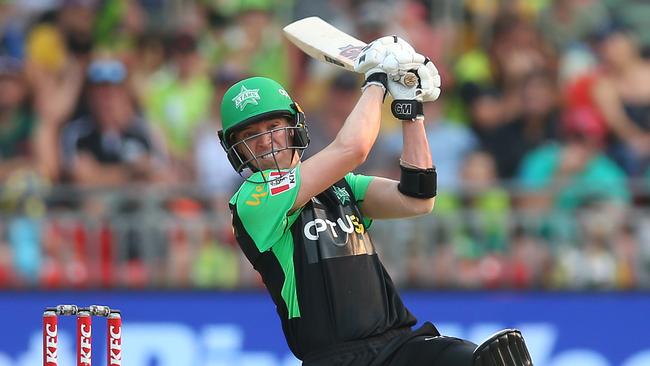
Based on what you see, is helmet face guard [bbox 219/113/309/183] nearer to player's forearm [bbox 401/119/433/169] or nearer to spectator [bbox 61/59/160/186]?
player's forearm [bbox 401/119/433/169]

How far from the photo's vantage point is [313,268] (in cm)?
549

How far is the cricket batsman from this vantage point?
5.43m

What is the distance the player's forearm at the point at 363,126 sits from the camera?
548cm

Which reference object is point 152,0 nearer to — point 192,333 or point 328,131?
point 328,131

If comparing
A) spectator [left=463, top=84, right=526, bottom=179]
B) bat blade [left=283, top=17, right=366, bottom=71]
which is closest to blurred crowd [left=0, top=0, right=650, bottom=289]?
spectator [left=463, top=84, right=526, bottom=179]

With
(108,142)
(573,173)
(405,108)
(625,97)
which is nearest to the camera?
(405,108)

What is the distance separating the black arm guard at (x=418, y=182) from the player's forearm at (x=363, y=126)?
0.28m

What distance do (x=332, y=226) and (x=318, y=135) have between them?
5.61 meters

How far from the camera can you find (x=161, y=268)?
10.3 meters

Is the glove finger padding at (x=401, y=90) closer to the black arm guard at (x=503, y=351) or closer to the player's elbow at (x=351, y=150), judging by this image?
the player's elbow at (x=351, y=150)

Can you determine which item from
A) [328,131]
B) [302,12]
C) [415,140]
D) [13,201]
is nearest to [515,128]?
[328,131]

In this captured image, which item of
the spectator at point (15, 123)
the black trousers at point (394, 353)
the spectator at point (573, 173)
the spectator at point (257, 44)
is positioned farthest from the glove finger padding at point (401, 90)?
the spectator at point (257, 44)

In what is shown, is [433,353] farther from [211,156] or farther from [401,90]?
[211,156]

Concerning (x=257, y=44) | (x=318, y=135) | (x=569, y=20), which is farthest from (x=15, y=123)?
(x=569, y=20)
